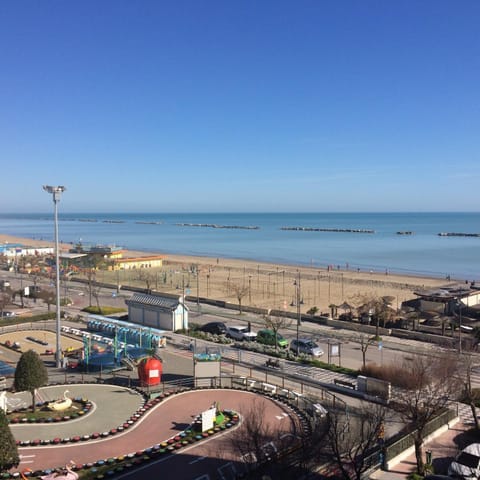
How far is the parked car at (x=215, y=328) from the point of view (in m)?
32.1

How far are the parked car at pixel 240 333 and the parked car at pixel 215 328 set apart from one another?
0.52 meters

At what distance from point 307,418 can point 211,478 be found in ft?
16.4

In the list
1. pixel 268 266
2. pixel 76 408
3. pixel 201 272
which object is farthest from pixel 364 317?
pixel 268 266

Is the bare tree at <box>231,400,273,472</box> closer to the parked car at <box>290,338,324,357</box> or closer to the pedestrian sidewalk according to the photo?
the pedestrian sidewalk

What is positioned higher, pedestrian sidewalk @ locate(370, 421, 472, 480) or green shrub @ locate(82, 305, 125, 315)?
green shrub @ locate(82, 305, 125, 315)

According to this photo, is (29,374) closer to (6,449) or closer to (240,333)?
(6,449)

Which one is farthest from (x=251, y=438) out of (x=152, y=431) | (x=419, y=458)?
(x=419, y=458)

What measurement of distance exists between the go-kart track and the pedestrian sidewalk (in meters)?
2.85

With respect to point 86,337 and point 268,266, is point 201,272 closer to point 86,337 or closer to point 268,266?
point 268,266

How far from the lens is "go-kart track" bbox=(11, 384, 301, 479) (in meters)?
13.2

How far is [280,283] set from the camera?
5528cm

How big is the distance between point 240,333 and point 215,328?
86.7 inches

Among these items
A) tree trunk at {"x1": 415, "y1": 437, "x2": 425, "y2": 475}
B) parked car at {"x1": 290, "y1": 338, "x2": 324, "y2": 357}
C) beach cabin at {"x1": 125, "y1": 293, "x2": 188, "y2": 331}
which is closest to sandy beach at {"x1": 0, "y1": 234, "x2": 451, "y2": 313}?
beach cabin at {"x1": 125, "y1": 293, "x2": 188, "y2": 331}

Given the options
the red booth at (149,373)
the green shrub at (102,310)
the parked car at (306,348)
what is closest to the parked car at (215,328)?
the parked car at (306,348)
